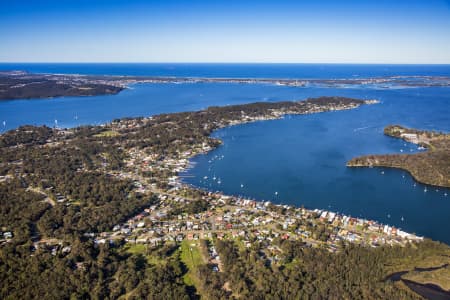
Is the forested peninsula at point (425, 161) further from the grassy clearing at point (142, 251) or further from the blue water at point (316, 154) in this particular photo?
the grassy clearing at point (142, 251)

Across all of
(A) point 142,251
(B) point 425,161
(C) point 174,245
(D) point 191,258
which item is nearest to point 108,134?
(A) point 142,251

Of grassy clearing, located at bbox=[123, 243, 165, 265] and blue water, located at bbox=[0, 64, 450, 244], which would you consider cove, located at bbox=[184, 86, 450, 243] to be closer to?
blue water, located at bbox=[0, 64, 450, 244]

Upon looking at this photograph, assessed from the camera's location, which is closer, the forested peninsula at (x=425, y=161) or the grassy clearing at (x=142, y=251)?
the grassy clearing at (x=142, y=251)

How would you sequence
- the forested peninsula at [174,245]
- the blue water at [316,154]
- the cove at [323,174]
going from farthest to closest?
1. the blue water at [316,154]
2. the cove at [323,174]
3. the forested peninsula at [174,245]

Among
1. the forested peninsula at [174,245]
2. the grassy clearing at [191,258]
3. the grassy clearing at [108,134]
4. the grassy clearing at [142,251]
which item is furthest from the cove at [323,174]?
the grassy clearing at [108,134]

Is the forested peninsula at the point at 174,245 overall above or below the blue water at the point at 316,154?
below

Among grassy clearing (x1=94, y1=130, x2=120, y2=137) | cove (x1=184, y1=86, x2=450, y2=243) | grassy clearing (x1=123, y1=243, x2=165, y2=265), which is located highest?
grassy clearing (x1=94, y1=130, x2=120, y2=137)

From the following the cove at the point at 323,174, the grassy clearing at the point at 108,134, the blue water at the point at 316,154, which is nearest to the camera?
the cove at the point at 323,174

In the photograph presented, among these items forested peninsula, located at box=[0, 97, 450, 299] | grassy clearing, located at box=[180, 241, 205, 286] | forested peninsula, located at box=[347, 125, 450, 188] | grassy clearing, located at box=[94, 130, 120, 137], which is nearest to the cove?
forested peninsula, located at box=[347, 125, 450, 188]

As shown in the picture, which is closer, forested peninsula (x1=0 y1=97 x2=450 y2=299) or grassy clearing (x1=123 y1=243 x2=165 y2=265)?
forested peninsula (x1=0 y1=97 x2=450 y2=299)

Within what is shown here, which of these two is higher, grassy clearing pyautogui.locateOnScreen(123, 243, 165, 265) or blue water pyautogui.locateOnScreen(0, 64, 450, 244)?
blue water pyautogui.locateOnScreen(0, 64, 450, 244)
